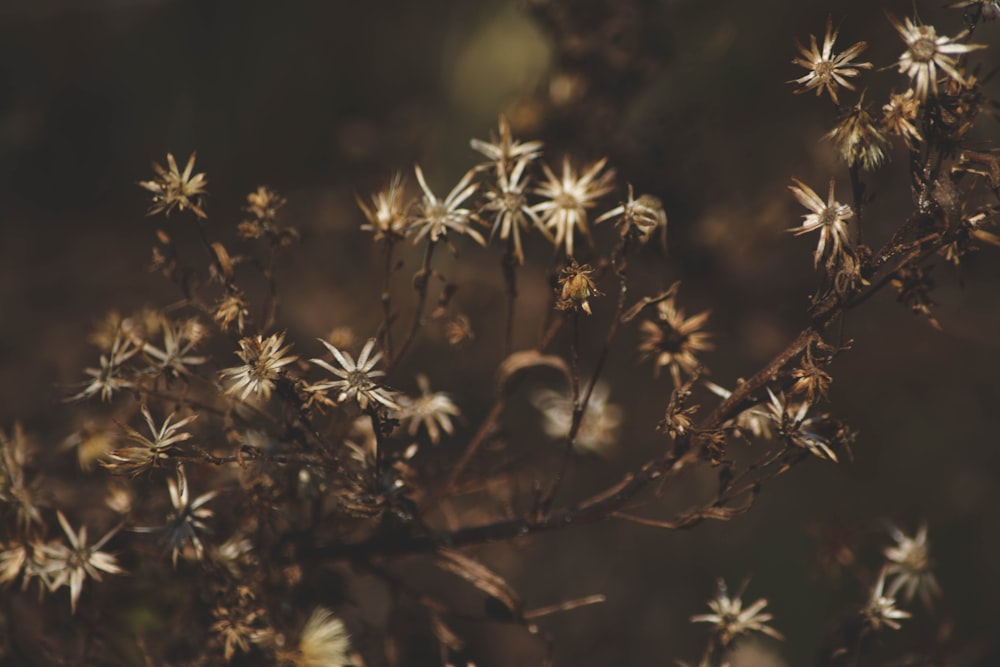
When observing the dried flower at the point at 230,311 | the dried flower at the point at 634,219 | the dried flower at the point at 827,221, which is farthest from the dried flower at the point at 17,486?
the dried flower at the point at 827,221

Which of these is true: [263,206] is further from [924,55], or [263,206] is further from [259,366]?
[924,55]

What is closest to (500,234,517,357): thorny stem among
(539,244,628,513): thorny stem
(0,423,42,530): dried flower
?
(539,244,628,513): thorny stem

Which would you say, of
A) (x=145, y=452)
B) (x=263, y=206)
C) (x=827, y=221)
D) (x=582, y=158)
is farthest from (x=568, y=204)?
(x=582, y=158)

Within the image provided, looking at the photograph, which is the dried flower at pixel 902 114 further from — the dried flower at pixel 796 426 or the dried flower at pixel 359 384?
the dried flower at pixel 359 384

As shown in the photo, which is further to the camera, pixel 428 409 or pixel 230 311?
pixel 428 409

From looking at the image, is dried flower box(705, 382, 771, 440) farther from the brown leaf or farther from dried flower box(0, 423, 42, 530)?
dried flower box(0, 423, 42, 530)

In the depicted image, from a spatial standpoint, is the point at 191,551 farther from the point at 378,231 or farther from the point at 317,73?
the point at 317,73
